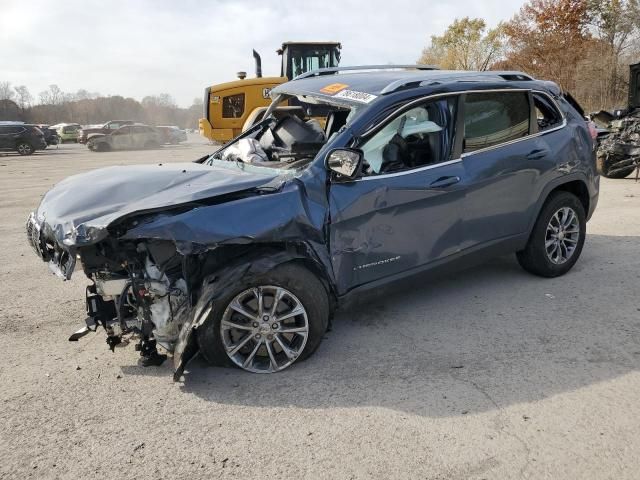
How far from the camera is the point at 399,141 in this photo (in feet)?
12.9

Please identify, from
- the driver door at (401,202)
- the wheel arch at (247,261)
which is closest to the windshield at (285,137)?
the driver door at (401,202)

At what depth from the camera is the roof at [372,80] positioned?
3.94m

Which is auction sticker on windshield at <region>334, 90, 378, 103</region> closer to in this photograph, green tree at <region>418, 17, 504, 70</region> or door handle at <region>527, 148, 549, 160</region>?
door handle at <region>527, 148, 549, 160</region>

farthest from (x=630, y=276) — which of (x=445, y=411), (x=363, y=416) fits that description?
(x=363, y=416)

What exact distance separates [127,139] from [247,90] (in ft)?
69.2

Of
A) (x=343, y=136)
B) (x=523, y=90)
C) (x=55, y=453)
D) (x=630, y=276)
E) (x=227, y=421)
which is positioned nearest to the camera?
(x=55, y=453)

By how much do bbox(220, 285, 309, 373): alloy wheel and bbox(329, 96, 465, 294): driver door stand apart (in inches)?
16.5

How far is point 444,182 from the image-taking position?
3930 mm

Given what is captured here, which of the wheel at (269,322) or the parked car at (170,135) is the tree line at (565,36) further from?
the wheel at (269,322)

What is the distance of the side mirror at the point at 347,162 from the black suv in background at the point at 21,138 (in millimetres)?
27593

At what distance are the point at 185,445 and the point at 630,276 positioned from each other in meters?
4.35

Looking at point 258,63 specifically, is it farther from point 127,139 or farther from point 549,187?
point 127,139

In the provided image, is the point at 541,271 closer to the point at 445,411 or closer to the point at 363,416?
the point at 445,411

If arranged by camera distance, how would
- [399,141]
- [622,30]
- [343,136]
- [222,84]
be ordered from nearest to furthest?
[343,136] → [399,141] → [222,84] → [622,30]
